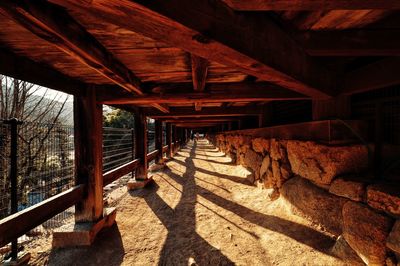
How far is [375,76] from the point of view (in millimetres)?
1991

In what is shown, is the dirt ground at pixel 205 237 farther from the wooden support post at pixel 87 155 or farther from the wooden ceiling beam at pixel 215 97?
the wooden ceiling beam at pixel 215 97

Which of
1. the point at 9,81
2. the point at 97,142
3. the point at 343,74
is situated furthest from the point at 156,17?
the point at 9,81

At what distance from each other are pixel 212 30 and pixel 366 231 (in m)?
2.36

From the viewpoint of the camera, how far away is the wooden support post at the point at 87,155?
3.39m

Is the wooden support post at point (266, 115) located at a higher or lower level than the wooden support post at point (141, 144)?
higher

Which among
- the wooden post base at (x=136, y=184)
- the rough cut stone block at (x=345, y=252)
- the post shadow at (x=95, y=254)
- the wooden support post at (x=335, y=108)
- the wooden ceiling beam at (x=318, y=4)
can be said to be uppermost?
the wooden ceiling beam at (x=318, y=4)

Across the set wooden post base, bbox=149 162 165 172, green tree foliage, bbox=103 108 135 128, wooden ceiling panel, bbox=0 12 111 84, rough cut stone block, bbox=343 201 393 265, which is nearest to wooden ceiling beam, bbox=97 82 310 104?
wooden ceiling panel, bbox=0 12 111 84

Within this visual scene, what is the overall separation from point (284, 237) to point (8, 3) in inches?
141

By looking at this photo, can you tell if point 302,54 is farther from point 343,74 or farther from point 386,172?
point 386,172

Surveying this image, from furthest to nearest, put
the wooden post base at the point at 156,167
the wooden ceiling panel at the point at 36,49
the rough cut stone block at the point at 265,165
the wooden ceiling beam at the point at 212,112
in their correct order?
the wooden post base at the point at 156,167, the wooden ceiling beam at the point at 212,112, the rough cut stone block at the point at 265,165, the wooden ceiling panel at the point at 36,49

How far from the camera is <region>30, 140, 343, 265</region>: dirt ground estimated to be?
2.66m

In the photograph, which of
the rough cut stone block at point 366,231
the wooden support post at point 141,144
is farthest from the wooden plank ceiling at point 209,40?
the wooden support post at point 141,144

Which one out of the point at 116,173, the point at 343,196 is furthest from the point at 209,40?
the point at 116,173

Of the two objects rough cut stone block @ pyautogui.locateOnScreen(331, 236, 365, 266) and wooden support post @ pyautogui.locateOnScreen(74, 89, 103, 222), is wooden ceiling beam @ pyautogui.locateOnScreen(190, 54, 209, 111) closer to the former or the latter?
wooden support post @ pyautogui.locateOnScreen(74, 89, 103, 222)
